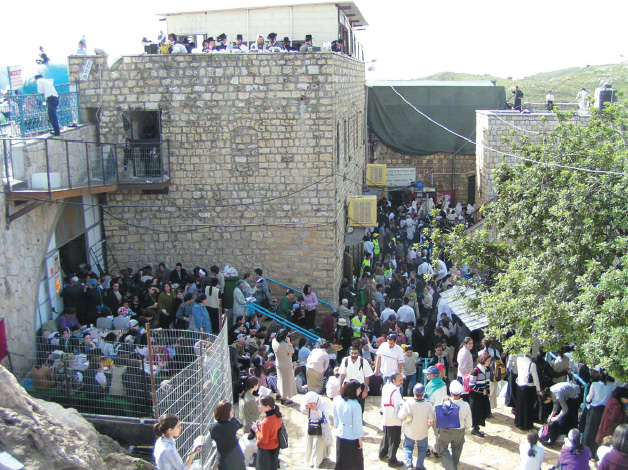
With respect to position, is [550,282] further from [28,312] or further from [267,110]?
[28,312]

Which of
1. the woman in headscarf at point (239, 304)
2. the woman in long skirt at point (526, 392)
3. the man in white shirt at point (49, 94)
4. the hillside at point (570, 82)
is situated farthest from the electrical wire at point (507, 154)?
the hillside at point (570, 82)

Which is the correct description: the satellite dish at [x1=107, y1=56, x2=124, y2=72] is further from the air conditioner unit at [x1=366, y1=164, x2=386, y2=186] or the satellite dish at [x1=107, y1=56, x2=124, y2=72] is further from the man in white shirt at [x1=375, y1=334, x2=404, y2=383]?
the air conditioner unit at [x1=366, y1=164, x2=386, y2=186]

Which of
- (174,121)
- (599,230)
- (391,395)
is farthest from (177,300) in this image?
(599,230)

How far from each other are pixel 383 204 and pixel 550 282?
14337mm

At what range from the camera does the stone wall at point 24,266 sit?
9797 mm

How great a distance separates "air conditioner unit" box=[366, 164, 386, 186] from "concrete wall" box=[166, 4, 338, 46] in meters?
6.16

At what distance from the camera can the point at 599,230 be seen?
9555 millimetres

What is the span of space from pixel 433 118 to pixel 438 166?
1946 mm

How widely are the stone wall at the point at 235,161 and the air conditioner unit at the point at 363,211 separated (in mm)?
2260

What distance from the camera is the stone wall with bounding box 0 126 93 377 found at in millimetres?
9797

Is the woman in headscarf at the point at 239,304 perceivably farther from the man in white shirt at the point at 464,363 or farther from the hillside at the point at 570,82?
the hillside at the point at 570,82

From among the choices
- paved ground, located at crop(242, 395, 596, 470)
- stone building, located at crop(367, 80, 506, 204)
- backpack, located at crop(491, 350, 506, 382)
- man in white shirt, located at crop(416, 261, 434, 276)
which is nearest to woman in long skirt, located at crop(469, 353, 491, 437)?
paved ground, located at crop(242, 395, 596, 470)

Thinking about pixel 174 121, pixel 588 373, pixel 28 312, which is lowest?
pixel 588 373

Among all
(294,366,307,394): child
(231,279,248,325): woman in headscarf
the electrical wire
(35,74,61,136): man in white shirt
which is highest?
(35,74,61,136): man in white shirt
